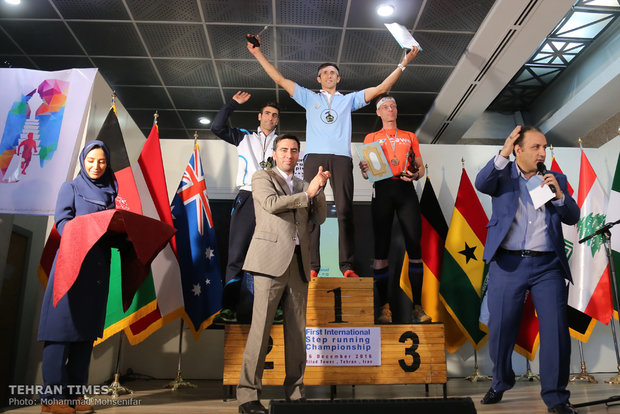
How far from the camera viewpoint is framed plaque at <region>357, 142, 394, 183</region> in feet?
12.5

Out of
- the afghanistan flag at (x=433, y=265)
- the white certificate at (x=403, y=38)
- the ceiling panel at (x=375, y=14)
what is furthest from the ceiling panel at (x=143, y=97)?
the afghanistan flag at (x=433, y=265)

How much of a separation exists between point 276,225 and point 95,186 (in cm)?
104

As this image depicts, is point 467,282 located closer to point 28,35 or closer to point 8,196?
point 8,196

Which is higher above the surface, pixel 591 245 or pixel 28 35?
pixel 28 35

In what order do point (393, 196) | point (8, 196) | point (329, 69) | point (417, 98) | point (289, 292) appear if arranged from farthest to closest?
point (417, 98)
point (329, 69)
point (393, 196)
point (8, 196)
point (289, 292)

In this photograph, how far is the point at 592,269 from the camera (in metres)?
4.32

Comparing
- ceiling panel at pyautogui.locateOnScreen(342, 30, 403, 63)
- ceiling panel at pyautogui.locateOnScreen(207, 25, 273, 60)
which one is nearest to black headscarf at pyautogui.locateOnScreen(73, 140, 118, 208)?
ceiling panel at pyautogui.locateOnScreen(207, 25, 273, 60)

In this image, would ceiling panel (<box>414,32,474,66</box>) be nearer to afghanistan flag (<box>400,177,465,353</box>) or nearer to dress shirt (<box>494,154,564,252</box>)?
afghanistan flag (<box>400,177,465,353</box>)

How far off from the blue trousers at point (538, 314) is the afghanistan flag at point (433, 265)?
4.91ft

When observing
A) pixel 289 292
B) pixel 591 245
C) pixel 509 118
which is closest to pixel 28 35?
pixel 289 292

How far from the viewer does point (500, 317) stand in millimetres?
2781

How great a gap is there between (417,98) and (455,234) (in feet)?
8.88

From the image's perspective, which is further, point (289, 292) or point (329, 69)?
point (329, 69)

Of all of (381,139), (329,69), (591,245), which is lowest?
(591,245)
